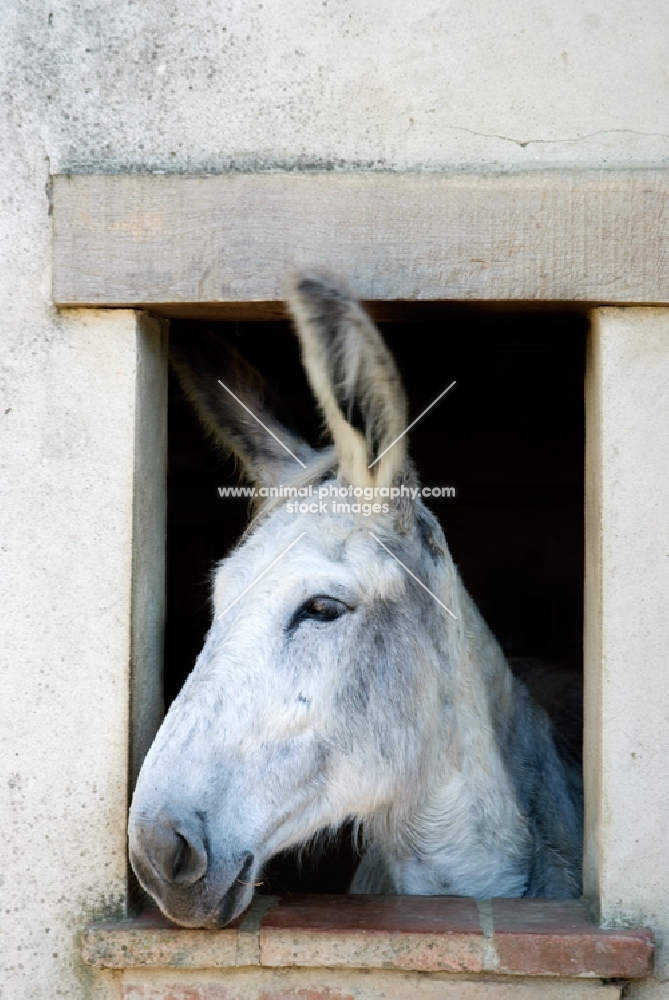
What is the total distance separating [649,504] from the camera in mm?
2139

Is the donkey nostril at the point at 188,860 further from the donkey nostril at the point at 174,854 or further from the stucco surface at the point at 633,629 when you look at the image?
the stucco surface at the point at 633,629

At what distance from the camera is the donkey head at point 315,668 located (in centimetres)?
188

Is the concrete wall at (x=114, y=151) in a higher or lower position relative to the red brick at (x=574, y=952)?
higher

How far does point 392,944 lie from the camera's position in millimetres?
2076

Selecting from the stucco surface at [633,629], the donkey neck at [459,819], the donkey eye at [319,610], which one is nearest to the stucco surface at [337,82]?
the stucco surface at [633,629]

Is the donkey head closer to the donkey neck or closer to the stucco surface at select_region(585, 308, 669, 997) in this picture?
the donkey neck

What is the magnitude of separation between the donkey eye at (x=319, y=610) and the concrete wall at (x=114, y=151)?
0.42 m

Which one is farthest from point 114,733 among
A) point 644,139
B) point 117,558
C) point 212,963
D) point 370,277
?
point 644,139

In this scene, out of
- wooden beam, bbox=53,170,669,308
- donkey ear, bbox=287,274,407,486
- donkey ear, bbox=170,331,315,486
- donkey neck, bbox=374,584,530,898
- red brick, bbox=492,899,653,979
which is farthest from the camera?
donkey ear, bbox=170,331,315,486

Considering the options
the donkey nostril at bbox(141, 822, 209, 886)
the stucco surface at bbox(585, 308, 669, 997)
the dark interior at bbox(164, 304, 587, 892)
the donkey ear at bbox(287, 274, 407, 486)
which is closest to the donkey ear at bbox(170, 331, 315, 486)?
the donkey ear at bbox(287, 274, 407, 486)

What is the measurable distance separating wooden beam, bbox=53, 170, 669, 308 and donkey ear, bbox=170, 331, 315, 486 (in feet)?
1.22

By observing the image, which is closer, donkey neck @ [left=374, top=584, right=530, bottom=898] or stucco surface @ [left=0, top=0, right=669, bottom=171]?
stucco surface @ [left=0, top=0, right=669, bottom=171]

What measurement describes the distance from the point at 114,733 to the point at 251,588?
1.51 feet

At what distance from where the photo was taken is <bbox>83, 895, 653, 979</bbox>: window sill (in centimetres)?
204
